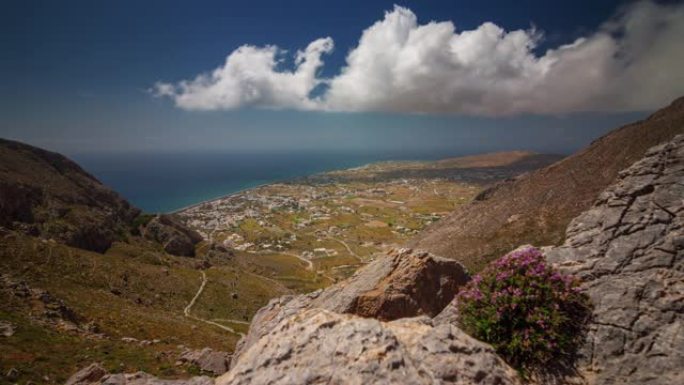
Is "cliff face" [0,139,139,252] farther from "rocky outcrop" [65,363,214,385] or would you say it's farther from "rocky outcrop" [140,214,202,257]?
"rocky outcrop" [65,363,214,385]

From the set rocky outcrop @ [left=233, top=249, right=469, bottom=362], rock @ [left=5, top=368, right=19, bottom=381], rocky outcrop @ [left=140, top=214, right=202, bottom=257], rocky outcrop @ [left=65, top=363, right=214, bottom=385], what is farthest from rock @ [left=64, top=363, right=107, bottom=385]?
rocky outcrop @ [left=140, top=214, right=202, bottom=257]

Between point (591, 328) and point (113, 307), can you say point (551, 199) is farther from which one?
point (113, 307)

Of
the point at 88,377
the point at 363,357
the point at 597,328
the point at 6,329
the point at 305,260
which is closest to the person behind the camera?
the point at 363,357

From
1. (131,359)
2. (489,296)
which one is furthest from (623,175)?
(131,359)

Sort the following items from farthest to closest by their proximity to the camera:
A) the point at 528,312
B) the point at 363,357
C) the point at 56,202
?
the point at 56,202, the point at 528,312, the point at 363,357

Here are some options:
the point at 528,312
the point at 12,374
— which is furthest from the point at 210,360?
the point at 528,312

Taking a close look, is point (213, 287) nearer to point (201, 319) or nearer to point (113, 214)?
point (201, 319)
